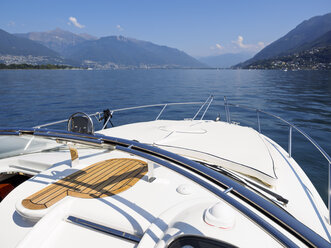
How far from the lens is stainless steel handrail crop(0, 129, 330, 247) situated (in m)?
0.68

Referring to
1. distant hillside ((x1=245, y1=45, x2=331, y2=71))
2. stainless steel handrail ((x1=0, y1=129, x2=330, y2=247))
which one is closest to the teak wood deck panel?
stainless steel handrail ((x1=0, y1=129, x2=330, y2=247))

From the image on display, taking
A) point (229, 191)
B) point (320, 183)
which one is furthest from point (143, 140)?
point (320, 183)

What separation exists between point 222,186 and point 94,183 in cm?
140

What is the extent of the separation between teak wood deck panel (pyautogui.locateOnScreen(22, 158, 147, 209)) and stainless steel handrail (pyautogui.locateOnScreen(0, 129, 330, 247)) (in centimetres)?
54

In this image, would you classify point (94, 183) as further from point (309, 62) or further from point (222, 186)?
point (309, 62)

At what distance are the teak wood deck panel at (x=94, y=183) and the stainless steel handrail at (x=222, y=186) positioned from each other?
0.54 metres

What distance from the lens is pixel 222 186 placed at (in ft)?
3.03

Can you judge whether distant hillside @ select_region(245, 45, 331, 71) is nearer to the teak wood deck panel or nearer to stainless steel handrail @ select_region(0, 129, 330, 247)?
the teak wood deck panel

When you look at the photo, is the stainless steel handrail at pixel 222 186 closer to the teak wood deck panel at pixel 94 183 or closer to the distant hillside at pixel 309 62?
the teak wood deck panel at pixel 94 183

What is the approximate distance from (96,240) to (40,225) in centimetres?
40

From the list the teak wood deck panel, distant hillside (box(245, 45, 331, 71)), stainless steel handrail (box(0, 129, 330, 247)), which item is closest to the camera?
stainless steel handrail (box(0, 129, 330, 247))

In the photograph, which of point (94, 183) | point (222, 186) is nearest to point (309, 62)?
point (94, 183)

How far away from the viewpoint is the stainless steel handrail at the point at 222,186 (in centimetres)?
68

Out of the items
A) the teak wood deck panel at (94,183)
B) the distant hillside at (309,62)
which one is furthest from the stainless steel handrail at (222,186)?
the distant hillside at (309,62)
